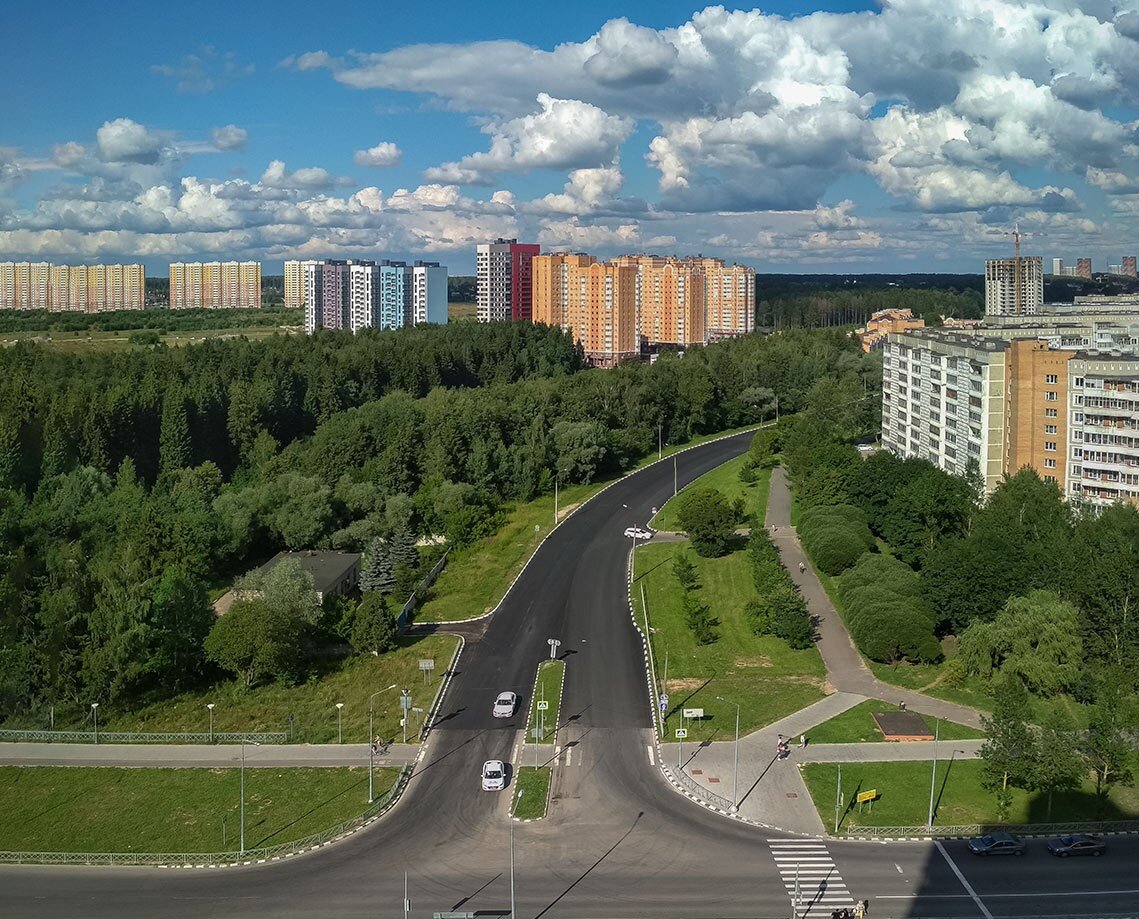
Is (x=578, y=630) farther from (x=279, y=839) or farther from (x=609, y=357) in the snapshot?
(x=609, y=357)

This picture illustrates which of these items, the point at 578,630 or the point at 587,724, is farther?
the point at 578,630

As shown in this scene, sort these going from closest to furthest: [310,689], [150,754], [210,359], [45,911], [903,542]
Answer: [45,911] → [150,754] → [310,689] → [903,542] → [210,359]

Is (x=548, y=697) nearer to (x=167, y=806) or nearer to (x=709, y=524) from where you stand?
(x=167, y=806)

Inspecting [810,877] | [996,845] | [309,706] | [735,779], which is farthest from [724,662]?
[810,877]

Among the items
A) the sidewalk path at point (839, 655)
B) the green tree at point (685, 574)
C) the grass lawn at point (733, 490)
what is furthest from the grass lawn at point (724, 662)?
the grass lawn at point (733, 490)

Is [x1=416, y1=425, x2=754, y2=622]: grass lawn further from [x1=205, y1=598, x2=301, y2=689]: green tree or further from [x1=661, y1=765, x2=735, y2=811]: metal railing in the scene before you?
[x1=661, y1=765, x2=735, y2=811]: metal railing

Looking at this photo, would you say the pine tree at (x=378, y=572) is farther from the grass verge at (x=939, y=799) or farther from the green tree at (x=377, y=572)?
the grass verge at (x=939, y=799)

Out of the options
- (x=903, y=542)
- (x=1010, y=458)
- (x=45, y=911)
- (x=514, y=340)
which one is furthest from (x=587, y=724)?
(x=514, y=340)
